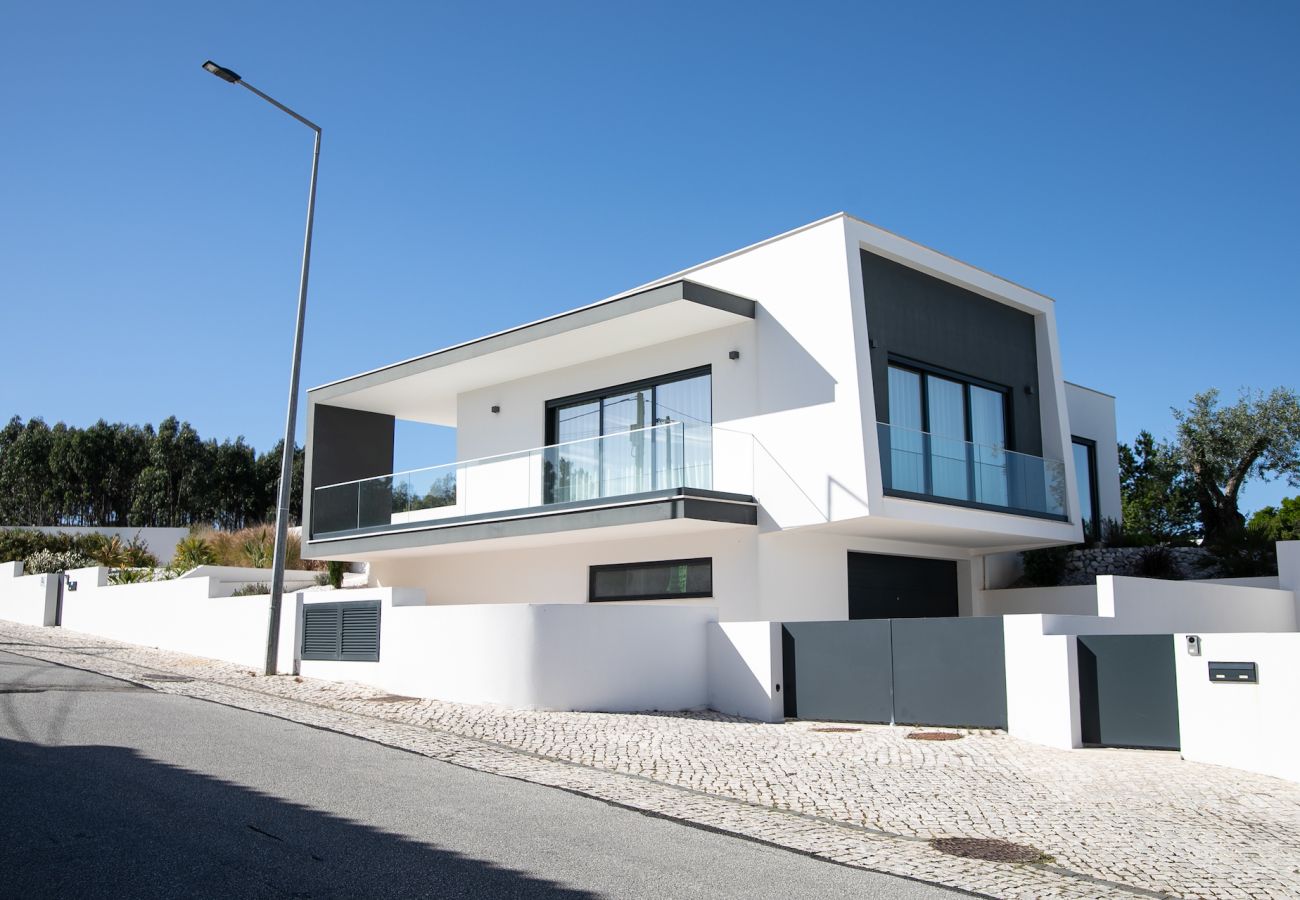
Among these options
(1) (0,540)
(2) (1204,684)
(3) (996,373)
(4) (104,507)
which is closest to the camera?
(2) (1204,684)

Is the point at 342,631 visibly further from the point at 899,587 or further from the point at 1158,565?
the point at 1158,565

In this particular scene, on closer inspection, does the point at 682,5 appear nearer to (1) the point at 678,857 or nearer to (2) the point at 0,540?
(1) the point at 678,857

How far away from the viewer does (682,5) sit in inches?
645

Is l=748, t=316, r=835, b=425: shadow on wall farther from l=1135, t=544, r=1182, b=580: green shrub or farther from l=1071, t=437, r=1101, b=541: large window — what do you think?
l=1071, t=437, r=1101, b=541: large window

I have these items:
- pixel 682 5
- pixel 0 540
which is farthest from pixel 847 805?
pixel 0 540

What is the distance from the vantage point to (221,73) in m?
16.4

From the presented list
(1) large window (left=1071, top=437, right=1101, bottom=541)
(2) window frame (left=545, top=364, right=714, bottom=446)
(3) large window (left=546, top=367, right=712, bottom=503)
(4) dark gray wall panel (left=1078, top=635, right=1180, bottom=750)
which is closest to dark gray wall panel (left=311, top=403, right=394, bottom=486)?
(2) window frame (left=545, top=364, right=714, bottom=446)

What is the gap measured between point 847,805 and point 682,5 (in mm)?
12238

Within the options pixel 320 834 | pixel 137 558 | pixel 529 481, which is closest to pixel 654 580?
pixel 529 481

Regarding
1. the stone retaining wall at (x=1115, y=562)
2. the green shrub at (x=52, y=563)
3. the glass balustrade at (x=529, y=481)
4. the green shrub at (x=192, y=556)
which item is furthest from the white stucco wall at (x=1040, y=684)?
the green shrub at (x=52, y=563)

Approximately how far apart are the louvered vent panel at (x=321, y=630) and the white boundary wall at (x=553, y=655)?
1.53 meters

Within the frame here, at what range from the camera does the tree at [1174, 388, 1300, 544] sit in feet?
81.8

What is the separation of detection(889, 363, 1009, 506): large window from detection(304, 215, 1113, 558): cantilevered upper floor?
0.04 m

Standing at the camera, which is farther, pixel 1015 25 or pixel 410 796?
pixel 1015 25
